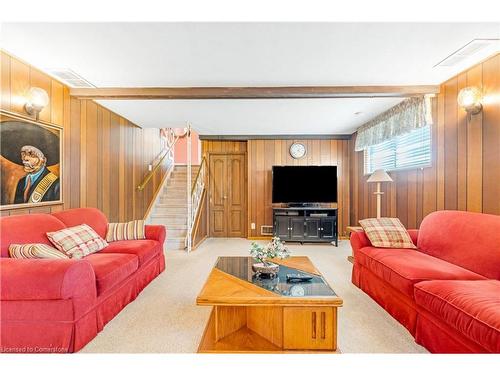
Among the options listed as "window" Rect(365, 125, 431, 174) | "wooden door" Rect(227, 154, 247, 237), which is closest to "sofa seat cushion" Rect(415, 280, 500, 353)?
"window" Rect(365, 125, 431, 174)

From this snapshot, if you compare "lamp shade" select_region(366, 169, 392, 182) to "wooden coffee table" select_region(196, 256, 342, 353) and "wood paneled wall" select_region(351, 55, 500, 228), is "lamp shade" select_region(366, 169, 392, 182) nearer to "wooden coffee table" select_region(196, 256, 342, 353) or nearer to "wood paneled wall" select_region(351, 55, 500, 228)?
"wood paneled wall" select_region(351, 55, 500, 228)

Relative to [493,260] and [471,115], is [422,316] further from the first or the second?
[471,115]

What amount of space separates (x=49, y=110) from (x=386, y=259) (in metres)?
4.11

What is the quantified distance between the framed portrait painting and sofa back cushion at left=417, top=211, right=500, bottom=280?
14.1 ft

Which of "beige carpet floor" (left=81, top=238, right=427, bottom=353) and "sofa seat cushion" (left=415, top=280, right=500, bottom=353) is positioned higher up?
"sofa seat cushion" (left=415, top=280, right=500, bottom=353)

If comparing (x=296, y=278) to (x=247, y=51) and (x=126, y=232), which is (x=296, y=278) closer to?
(x=247, y=51)

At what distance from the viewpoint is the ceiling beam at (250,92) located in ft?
11.0

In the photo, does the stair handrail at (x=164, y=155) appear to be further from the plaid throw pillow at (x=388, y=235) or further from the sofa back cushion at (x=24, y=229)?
the plaid throw pillow at (x=388, y=235)

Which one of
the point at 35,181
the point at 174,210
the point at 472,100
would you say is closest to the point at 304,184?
the point at 174,210

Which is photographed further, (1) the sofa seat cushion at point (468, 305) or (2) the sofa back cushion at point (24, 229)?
(2) the sofa back cushion at point (24, 229)

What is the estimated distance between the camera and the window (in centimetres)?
361

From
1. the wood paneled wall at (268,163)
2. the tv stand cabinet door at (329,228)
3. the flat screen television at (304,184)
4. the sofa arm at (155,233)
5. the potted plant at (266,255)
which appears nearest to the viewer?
the potted plant at (266,255)

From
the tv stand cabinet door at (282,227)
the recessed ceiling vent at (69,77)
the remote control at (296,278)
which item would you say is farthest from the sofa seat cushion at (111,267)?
the tv stand cabinet door at (282,227)

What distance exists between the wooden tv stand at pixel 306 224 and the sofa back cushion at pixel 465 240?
2.58 meters
